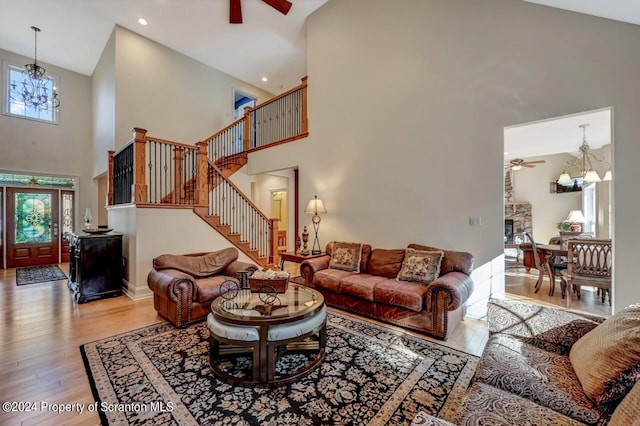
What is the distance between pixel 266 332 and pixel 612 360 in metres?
1.92

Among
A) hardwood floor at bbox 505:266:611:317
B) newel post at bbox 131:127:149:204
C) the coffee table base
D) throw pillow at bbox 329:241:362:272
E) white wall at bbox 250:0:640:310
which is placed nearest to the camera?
the coffee table base

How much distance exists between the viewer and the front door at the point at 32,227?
6539mm

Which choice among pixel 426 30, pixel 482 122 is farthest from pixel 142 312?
pixel 426 30

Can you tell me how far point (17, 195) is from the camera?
661cm

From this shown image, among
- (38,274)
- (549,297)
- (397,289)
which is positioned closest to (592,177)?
(549,297)

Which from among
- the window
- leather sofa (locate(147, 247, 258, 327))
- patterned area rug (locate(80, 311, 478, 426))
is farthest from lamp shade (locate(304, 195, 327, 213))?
the window

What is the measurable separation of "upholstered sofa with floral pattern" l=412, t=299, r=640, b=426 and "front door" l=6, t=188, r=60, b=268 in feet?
30.8

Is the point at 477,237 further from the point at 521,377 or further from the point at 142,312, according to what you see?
the point at 142,312

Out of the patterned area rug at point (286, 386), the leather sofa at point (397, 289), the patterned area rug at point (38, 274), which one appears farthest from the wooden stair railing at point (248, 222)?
the patterned area rug at point (38, 274)

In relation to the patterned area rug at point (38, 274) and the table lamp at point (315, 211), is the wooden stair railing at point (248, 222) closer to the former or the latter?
the table lamp at point (315, 211)

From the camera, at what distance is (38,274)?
5.85m

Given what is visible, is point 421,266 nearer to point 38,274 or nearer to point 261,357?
point 261,357

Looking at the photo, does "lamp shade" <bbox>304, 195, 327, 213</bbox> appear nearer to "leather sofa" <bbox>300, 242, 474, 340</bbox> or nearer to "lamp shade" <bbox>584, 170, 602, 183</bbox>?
"leather sofa" <bbox>300, 242, 474, 340</bbox>

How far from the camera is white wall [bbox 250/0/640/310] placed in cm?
276
